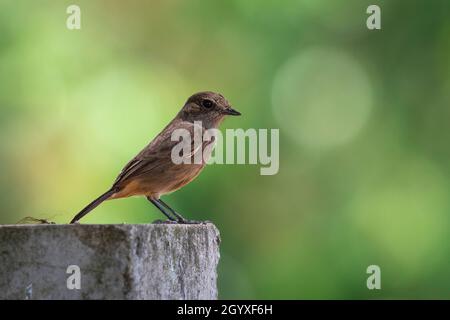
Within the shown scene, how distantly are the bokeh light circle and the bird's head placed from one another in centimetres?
130

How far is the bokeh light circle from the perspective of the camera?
790cm

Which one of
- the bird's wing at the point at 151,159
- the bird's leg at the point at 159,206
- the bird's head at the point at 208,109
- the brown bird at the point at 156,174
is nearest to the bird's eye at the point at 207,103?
the bird's head at the point at 208,109

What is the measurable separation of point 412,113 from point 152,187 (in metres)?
3.11

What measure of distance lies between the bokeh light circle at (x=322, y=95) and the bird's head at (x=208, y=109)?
1300mm

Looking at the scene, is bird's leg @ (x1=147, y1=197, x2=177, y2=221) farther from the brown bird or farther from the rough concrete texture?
the rough concrete texture

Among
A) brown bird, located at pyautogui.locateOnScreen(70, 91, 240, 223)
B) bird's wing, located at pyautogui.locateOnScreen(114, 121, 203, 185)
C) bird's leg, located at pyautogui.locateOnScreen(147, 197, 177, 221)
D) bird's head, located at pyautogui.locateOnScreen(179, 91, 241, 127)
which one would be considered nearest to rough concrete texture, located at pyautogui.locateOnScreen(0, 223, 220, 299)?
brown bird, located at pyautogui.locateOnScreen(70, 91, 240, 223)

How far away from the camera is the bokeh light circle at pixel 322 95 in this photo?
311 inches

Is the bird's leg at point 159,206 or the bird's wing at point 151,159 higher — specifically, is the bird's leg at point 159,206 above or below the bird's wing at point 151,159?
below

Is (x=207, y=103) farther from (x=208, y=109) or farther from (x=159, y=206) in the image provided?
(x=159, y=206)

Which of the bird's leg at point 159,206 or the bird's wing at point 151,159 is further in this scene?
the bird's leg at point 159,206

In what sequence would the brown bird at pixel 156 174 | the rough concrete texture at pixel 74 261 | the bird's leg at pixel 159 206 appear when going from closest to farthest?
the rough concrete texture at pixel 74 261 < the brown bird at pixel 156 174 < the bird's leg at pixel 159 206

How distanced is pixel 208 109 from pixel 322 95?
8.27 ft

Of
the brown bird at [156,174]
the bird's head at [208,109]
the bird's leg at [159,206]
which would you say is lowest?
the bird's leg at [159,206]

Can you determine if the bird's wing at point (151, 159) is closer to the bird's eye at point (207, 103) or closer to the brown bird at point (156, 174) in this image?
the brown bird at point (156, 174)
